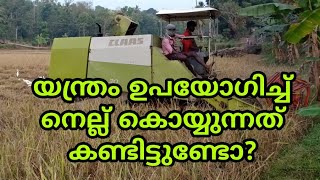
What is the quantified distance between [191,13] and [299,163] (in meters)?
3.84

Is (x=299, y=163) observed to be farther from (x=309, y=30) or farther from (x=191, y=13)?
(x=191, y=13)

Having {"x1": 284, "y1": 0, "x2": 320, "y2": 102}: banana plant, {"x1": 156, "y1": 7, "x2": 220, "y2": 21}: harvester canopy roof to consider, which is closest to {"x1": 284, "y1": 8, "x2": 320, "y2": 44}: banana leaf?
{"x1": 284, "y1": 0, "x2": 320, "y2": 102}: banana plant

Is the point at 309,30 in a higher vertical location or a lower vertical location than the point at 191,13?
lower

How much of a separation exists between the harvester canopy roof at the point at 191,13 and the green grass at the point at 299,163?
304cm

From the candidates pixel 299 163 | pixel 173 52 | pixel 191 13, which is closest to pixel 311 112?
pixel 299 163

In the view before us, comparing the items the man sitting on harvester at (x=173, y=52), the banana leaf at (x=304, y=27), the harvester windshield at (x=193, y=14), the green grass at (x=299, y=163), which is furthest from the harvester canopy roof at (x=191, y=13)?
the green grass at (x=299, y=163)

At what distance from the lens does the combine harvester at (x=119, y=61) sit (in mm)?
5672

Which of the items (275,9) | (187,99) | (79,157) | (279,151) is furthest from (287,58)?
(79,157)

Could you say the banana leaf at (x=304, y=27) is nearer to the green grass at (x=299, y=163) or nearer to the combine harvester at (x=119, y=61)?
the combine harvester at (x=119, y=61)

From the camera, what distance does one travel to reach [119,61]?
591cm

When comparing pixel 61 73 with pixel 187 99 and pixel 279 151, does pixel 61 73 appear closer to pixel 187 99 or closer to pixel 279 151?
pixel 187 99

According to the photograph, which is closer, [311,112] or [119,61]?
[311,112]

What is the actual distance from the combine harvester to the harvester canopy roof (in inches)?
3.4

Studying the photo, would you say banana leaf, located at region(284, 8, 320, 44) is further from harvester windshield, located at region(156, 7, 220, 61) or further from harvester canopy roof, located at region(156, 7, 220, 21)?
harvester canopy roof, located at region(156, 7, 220, 21)
